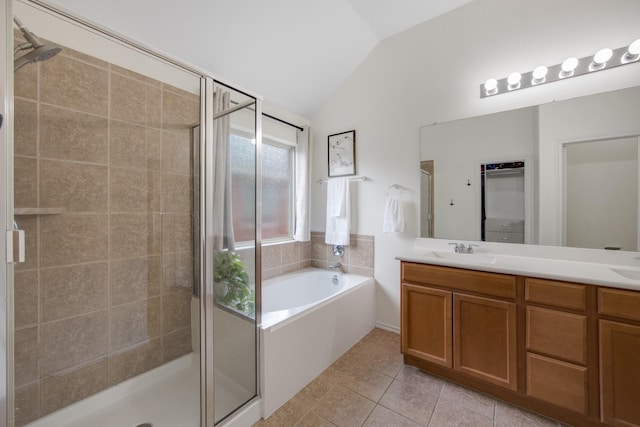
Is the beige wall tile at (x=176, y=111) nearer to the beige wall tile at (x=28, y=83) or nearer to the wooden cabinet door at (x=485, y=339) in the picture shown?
the beige wall tile at (x=28, y=83)

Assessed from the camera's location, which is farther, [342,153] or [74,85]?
[342,153]

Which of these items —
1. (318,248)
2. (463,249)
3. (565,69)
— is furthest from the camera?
(318,248)

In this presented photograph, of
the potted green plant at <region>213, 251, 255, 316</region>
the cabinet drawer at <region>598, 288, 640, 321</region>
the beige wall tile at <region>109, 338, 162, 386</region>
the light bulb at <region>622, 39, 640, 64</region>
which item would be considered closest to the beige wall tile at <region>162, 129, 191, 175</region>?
the potted green plant at <region>213, 251, 255, 316</region>

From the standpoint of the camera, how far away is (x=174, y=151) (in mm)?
1740

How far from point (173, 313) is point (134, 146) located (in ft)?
3.88

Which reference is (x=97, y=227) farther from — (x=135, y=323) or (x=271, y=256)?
(x=271, y=256)

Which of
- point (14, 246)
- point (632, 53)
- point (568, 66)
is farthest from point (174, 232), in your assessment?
point (632, 53)

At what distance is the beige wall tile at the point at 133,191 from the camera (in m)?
1.54

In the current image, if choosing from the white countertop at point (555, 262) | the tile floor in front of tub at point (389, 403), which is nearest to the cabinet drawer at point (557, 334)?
the white countertop at point (555, 262)

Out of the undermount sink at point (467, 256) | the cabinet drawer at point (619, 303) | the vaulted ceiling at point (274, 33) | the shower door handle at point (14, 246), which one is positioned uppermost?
the vaulted ceiling at point (274, 33)

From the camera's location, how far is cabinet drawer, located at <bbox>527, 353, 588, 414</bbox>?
1.29 metres

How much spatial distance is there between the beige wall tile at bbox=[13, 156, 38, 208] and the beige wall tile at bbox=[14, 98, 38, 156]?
4 centimetres

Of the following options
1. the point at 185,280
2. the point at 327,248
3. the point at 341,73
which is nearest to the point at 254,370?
the point at 185,280

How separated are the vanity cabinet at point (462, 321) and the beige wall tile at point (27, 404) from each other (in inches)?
86.1
